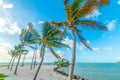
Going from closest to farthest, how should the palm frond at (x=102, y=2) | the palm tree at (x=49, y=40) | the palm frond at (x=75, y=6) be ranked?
the palm frond at (x=102, y=2) → the palm frond at (x=75, y=6) → the palm tree at (x=49, y=40)

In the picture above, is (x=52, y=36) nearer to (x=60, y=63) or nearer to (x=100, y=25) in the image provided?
(x=100, y=25)

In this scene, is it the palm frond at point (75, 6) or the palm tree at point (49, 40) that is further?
the palm tree at point (49, 40)

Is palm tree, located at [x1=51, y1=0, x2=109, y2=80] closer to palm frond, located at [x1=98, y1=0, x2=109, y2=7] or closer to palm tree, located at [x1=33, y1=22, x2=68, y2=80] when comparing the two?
palm frond, located at [x1=98, y1=0, x2=109, y2=7]

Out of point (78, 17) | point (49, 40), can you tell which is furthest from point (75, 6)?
point (49, 40)

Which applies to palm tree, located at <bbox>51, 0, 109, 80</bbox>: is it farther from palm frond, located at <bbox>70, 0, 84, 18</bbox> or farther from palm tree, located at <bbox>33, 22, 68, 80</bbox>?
palm tree, located at <bbox>33, 22, 68, 80</bbox>

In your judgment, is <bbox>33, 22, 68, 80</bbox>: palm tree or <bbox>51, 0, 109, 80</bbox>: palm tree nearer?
<bbox>51, 0, 109, 80</bbox>: palm tree

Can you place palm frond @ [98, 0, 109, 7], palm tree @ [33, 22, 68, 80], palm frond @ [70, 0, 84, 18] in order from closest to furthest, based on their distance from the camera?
palm frond @ [98, 0, 109, 7] → palm frond @ [70, 0, 84, 18] → palm tree @ [33, 22, 68, 80]

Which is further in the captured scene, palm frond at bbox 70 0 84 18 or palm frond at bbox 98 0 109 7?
palm frond at bbox 70 0 84 18

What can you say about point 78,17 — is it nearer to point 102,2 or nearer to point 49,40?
point 102,2

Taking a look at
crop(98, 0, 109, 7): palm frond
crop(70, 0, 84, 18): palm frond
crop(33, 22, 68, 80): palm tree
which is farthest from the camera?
crop(33, 22, 68, 80): palm tree

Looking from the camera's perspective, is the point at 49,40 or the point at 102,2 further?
the point at 49,40

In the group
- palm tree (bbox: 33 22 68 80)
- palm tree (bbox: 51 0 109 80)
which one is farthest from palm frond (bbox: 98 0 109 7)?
palm tree (bbox: 33 22 68 80)

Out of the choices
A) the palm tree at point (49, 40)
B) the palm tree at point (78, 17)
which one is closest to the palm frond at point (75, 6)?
the palm tree at point (78, 17)

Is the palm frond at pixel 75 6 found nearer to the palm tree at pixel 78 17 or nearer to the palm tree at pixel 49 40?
the palm tree at pixel 78 17
